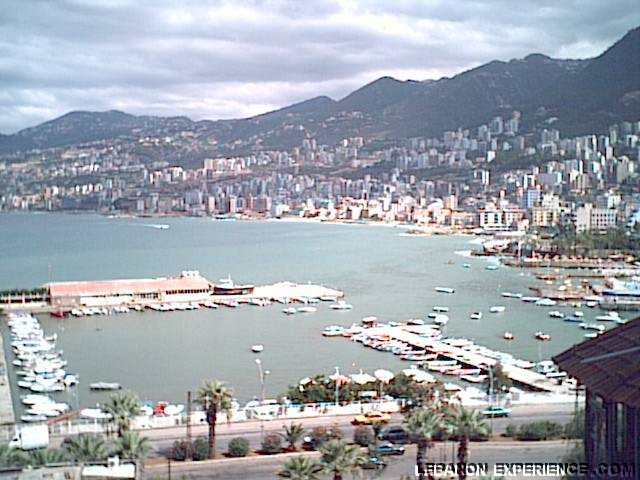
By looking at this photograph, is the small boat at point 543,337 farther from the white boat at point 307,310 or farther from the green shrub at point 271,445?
the green shrub at point 271,445

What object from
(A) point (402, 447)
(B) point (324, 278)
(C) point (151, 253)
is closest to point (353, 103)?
(C) point (151, 253)

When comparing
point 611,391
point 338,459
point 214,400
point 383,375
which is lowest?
point 383,375

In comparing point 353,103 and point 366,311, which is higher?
Result: point 353,103

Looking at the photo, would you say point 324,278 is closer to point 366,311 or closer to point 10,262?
point 366,311

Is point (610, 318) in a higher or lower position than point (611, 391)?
lower

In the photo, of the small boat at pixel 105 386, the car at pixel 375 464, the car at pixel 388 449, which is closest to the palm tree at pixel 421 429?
the car at pixel 375 464

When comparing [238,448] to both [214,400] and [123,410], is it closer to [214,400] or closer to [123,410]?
[214,400]

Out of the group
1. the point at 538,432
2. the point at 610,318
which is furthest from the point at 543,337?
the point at 538,432

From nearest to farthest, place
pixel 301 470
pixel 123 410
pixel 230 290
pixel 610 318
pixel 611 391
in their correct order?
pixel 611 391 → pixel 301 470 → pixel 123 410 → pixel 610 318 → pixel 230 290
